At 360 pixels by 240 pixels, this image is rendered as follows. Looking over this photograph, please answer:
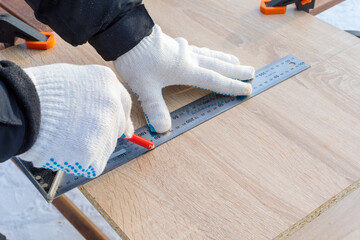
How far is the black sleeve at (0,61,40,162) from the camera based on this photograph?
69cm

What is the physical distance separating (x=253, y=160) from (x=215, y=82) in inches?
9.5

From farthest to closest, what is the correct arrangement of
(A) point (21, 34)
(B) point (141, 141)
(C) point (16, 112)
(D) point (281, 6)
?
(D) point (281, 6) → (A) point (21, 34) → (B) point (141, 141) → (C) point (16, 112)

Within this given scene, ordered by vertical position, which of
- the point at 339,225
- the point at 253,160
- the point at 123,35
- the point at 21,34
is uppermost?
the point at 123,35

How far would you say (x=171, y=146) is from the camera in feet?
3.24

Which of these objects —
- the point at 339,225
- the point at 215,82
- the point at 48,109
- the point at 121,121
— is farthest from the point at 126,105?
the point at 339,225

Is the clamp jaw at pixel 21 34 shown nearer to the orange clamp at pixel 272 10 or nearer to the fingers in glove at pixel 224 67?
the fingers in glove at pixel 224 67

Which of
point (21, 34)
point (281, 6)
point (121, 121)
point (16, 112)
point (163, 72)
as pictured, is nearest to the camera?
point (16, 112)

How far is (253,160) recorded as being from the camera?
943mm

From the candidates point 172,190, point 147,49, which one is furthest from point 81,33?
point 172,190

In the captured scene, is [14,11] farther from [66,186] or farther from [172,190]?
[172,190]

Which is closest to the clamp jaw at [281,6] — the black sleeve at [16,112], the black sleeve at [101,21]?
the black sleeve at [101,21]

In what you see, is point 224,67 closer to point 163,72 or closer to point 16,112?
point 163,72

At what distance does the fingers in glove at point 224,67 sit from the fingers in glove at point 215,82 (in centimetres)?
4

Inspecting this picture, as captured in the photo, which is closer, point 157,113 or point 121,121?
point 121,121
